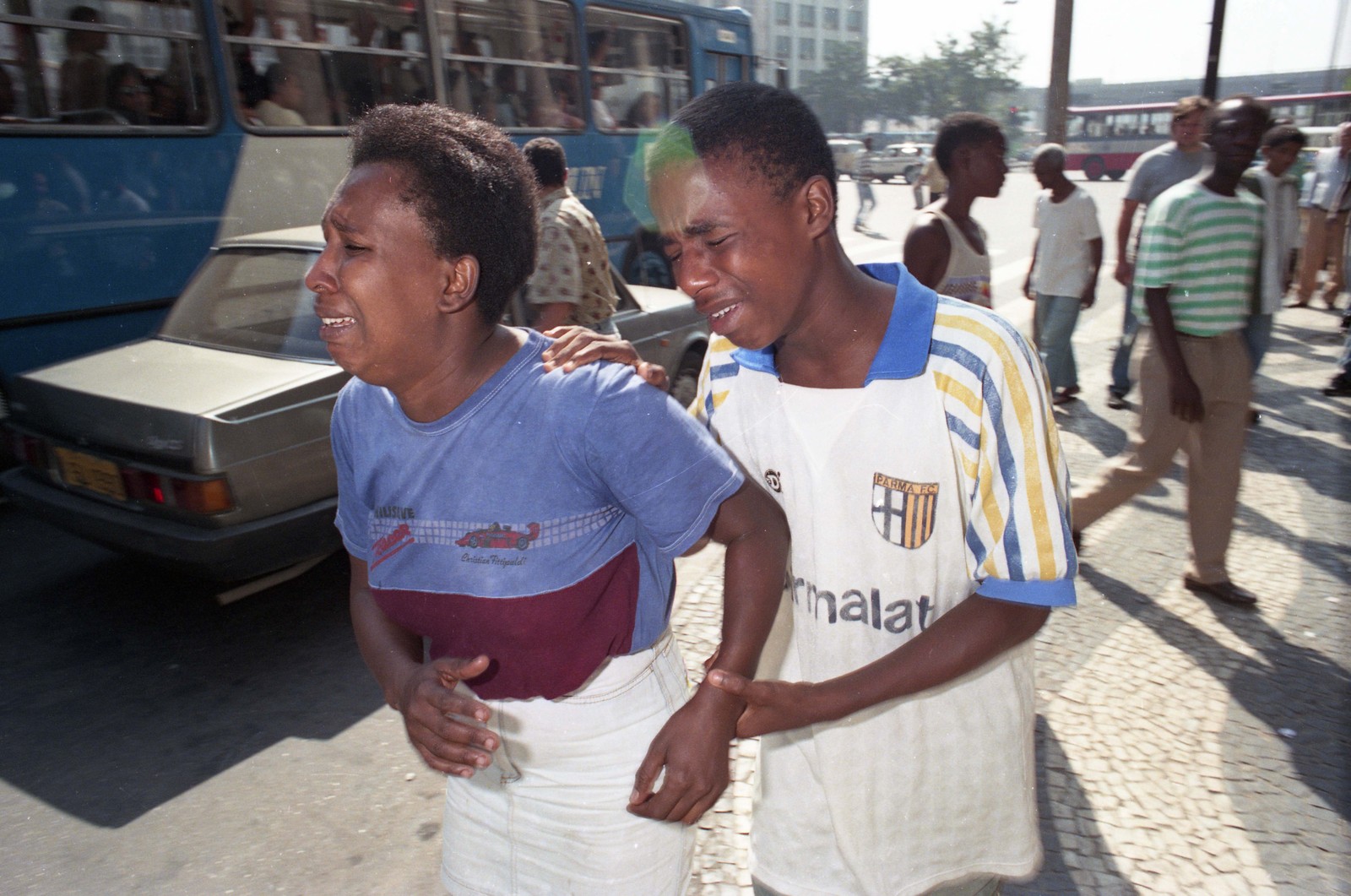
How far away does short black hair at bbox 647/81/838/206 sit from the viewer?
141cm

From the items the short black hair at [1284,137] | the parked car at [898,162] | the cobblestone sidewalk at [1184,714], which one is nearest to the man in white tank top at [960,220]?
the cobblestone sidewalk at [1184,714]

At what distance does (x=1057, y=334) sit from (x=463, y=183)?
626cm

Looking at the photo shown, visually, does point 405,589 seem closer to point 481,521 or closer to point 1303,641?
point 481,521

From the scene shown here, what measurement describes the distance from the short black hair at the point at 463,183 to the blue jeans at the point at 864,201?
20.2 meters

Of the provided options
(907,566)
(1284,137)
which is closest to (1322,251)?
(1284,137)

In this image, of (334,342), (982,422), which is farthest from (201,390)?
(982,422)

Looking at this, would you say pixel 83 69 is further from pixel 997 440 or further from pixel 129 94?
pixel 997 440

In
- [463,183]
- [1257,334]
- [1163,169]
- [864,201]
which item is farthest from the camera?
[864,201]

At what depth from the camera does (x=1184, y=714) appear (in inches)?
132

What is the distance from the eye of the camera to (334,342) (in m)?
1.44

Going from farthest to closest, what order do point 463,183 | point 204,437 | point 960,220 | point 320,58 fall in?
point 320,58 → point 960,220 → point 204,437 → point 463,183

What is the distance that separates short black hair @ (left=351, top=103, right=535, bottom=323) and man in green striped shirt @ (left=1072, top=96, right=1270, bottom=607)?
3188 millimetres

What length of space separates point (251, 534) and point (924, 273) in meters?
2.80

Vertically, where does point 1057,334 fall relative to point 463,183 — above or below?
below
